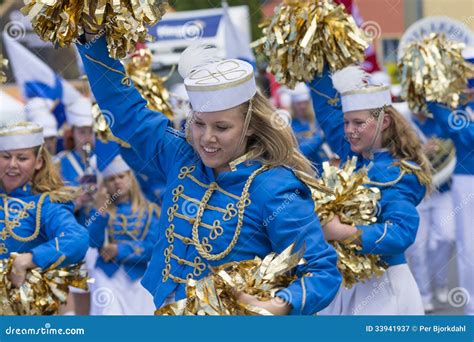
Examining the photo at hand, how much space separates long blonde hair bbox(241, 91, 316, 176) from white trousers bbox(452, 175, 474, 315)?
5068 millimetres

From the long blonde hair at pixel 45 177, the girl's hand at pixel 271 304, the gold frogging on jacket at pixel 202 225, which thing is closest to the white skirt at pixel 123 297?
the long blonde hair at pixel 45 177

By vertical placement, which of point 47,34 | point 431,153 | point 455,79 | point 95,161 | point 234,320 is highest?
point 47,34

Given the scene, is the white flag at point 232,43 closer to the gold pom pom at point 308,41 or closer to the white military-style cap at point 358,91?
the white military-style cap at point 358,91

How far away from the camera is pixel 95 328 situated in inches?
156

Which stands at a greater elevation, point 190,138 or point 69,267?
point 190,138

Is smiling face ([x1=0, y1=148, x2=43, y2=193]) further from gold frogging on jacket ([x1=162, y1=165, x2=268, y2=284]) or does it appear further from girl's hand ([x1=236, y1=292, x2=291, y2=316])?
girl's hand ([x1=236, y1=292, x2=291, y2=316])

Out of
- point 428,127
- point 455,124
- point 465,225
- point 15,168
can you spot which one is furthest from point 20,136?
point 465,225

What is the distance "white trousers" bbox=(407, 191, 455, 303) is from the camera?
30.9 feet

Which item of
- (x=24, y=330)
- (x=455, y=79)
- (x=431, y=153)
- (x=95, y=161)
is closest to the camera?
(x=24, y=330)

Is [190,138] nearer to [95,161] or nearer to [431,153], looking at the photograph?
[95,161]

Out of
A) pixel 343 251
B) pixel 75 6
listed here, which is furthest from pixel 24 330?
pixel 343 251

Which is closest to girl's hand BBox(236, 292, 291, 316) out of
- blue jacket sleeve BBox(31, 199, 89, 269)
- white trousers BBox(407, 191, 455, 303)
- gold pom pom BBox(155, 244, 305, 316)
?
gold pom pom BBox(155, 244, 305, 316)

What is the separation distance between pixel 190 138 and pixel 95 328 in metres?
0.77

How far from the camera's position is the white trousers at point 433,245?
9406mm
